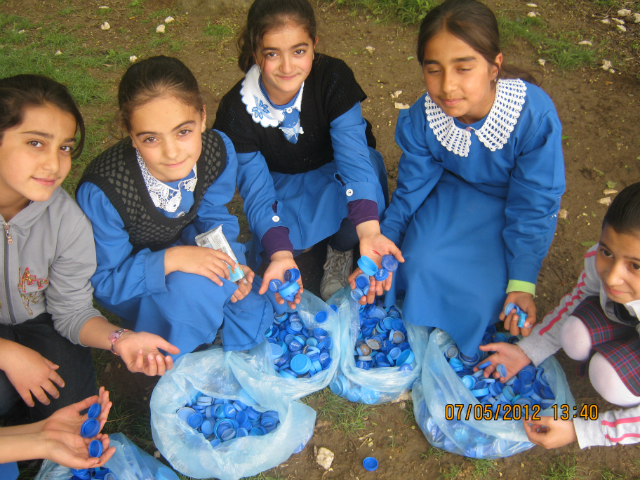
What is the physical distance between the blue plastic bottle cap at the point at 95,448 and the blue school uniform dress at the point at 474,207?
139cm

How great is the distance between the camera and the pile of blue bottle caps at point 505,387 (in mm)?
2104

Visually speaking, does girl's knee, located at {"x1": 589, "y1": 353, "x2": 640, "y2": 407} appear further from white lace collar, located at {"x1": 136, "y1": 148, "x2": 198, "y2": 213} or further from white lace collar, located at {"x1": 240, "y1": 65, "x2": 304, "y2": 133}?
white lace collar, located at {"x1": 136, "y1": 148, "x2": 198, "y2": 213}

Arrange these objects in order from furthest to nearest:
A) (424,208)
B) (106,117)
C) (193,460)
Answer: (106,117) → (424,208) → (193,460)

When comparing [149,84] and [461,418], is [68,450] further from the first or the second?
[461,418]

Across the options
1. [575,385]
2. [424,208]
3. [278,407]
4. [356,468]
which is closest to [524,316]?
[575,385]

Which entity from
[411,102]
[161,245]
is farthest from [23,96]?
[411,102]

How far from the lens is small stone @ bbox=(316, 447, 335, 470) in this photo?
2119 millimetres

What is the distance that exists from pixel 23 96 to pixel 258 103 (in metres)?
1.00

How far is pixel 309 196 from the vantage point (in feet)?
8.53

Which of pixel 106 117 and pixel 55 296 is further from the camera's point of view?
pixel 106 117

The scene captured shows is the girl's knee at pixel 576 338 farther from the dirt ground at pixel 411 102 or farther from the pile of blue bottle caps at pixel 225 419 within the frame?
the pile of blue bottle caps at pixel 225 419

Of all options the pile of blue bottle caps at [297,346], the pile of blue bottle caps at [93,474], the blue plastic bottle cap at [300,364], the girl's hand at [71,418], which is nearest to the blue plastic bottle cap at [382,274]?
the pile of blue bottle caps at [297,346]

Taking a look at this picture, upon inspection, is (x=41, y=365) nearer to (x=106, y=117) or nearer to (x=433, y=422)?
(x=433, y=422)

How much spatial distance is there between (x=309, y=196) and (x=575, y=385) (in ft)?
5.31
